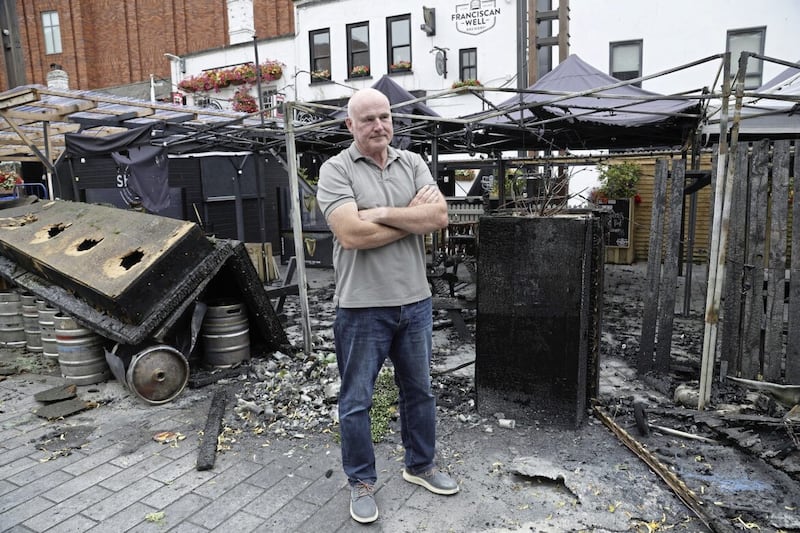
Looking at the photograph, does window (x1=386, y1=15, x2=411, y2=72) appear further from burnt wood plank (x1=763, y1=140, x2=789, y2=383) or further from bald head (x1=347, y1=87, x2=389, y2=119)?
bald head (x1=347, y1=87, x2=389, y2=119)

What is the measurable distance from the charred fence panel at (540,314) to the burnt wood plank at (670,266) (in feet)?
3.29

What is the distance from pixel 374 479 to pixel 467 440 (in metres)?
1.02

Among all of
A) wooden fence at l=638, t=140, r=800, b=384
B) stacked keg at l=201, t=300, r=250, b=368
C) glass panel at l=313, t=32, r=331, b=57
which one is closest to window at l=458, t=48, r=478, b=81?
glass panel at l=313, t=32, r=331, b=57

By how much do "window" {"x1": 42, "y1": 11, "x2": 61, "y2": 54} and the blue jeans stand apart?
101 ft

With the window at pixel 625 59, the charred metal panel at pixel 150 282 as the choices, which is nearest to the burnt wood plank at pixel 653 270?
the charred metal panel at pixel 150 282

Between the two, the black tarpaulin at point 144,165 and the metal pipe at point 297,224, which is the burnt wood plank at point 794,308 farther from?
the black tarpaulin at point 144,165

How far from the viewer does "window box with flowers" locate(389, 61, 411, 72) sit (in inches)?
710

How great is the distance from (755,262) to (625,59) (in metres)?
13.3

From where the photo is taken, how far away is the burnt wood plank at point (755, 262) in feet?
13.8

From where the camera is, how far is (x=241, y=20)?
832 inches

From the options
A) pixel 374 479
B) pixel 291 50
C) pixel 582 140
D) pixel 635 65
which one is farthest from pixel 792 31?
pixel 374 479

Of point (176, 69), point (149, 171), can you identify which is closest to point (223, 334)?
point (149, 171)

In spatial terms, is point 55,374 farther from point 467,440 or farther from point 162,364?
point 467,440

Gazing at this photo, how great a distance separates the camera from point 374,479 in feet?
9.96
